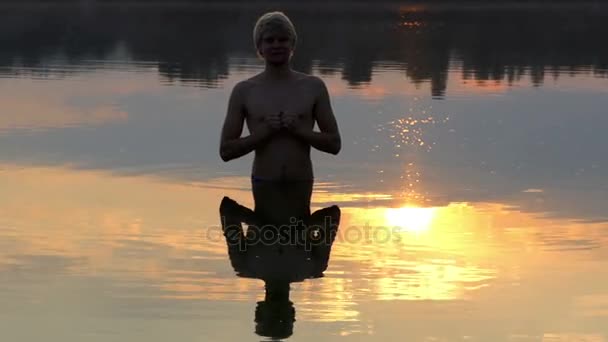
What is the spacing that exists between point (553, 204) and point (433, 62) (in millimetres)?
17689

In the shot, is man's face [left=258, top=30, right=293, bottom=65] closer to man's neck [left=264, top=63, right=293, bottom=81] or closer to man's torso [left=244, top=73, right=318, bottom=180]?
man's neck [left=264, top=63, right=293, bottom=81]

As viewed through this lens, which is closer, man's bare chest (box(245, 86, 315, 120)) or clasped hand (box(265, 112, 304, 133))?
clasped hand (box(265, 112, 304, 133))

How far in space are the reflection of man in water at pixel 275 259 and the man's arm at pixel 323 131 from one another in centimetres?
79

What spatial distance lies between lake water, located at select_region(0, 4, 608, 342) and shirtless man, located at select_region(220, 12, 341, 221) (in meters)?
0.27

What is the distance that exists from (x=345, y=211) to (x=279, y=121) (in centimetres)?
101

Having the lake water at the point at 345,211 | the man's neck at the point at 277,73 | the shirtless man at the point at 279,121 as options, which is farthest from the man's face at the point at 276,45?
the lake water at the point at 345,211

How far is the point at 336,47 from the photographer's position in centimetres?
3350

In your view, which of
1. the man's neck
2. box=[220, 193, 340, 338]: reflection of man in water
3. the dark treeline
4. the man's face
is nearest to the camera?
box=[220, 193, 340, 338]: reflection of man in water

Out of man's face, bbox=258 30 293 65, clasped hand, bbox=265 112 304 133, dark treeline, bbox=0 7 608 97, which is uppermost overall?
man's face, bbox=258 30 293 65

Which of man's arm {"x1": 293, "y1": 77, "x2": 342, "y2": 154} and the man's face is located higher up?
the man's face

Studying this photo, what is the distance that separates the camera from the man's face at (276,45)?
10.6 meters

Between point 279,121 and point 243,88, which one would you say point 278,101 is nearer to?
point 243,88

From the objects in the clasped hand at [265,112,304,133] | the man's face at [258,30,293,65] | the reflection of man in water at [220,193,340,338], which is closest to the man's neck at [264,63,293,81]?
the man's face at [258,30,293,65]

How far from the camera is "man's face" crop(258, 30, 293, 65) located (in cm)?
1065
